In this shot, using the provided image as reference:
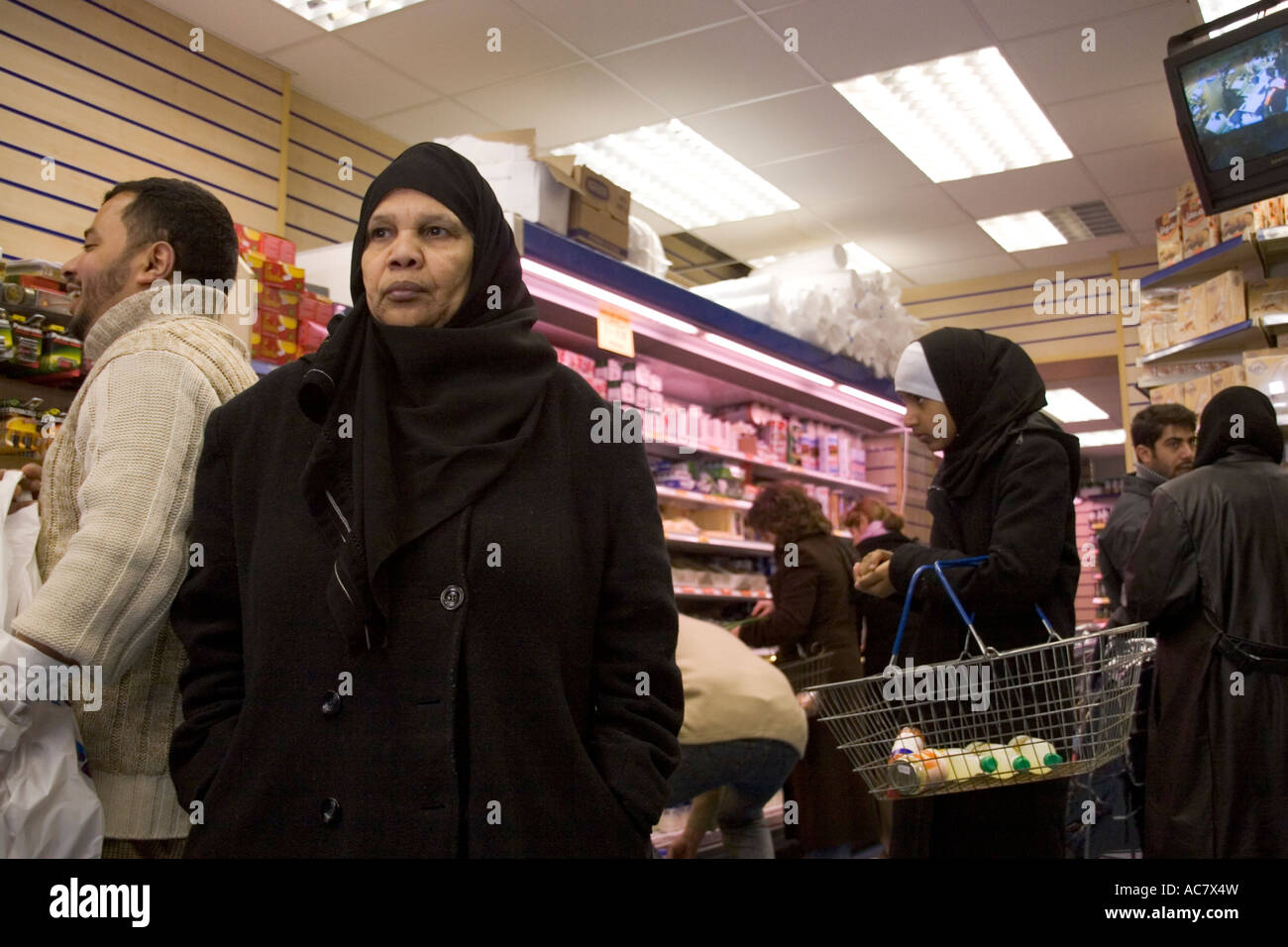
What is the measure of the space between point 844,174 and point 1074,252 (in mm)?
2716

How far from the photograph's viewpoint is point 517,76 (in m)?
6.00

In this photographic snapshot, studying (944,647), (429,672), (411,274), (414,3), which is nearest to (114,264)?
(411,274)

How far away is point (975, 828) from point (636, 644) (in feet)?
3.31

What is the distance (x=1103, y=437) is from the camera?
55.7 feet

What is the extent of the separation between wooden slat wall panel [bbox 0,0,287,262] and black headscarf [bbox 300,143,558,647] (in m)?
3.96

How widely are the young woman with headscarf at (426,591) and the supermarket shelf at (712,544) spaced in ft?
12.4

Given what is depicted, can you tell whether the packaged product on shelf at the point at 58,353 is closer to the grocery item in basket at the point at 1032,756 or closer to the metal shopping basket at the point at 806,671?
the grocery item in basket at the point at 1032,756

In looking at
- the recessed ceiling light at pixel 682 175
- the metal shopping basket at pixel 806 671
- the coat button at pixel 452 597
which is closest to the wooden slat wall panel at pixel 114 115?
the recessed ceiling light at pixel 682 175

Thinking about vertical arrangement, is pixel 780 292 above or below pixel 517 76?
below

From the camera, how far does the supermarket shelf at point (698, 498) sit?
5.48 m

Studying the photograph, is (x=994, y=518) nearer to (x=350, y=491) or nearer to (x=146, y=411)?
(x=350, y=491)

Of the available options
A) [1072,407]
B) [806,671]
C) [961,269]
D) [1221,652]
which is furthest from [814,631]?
[1072,407]

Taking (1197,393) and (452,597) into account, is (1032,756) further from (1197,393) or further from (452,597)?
(1197,393)

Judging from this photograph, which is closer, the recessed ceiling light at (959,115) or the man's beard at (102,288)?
the man's beard at (102,288)
